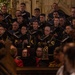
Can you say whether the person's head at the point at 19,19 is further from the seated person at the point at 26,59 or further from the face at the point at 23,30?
the seated person at the point at 26,59

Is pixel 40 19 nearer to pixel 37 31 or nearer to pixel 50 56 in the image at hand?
pixel 37 31

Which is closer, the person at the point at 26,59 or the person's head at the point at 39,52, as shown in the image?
the person at the point at 26,59

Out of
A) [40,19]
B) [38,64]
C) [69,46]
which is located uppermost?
[69,46]

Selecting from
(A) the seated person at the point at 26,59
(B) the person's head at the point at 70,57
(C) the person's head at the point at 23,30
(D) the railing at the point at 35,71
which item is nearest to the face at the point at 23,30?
(C) the person's head at the point at 23,30

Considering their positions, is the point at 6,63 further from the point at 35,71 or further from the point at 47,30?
the point at 47,30

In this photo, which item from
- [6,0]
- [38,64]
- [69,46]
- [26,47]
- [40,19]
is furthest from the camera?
[6,0]

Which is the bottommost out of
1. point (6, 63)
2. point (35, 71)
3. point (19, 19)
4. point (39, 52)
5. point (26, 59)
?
point (26, 59)

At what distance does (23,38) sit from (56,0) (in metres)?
4.89

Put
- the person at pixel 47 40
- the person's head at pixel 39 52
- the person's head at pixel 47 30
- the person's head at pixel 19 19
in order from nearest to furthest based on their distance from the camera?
the person's head at pixel 39 52 → the person at pixel 47 40 → the person's head at pixel 47 30 → the person's head at pixel 19 19

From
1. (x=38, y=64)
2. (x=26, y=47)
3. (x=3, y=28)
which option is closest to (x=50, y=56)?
(x=38, y=64)

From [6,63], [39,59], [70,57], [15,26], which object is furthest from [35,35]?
[70,57]

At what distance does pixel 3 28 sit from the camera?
35.1 feet

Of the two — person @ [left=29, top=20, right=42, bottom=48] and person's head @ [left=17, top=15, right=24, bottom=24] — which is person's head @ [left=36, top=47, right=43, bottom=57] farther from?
person's head @ [left=17, top=15, right=24, bottom=24]

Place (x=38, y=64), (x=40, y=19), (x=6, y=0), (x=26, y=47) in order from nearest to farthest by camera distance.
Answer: (x=38, y=64) < (x=26, y=47) < (x=40, y=19) < (x=6, y=0)
